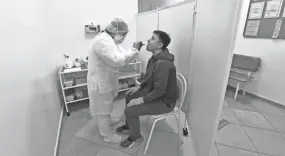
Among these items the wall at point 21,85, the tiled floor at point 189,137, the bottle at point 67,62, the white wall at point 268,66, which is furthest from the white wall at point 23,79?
the white wall at point 268,66

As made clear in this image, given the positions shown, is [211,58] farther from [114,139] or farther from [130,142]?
[114,139]

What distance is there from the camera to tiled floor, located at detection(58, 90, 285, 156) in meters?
1.53

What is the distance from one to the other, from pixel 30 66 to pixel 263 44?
3368mm

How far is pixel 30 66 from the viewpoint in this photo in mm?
1128

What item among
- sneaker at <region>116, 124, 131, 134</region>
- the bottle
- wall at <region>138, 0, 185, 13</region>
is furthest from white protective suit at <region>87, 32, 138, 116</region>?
wall at <region>138, 0, 185, 13</region>

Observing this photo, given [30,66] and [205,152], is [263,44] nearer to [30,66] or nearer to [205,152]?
[205,152]

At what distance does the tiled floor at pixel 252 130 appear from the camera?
1.56 meters

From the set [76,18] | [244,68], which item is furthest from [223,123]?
[76,18]

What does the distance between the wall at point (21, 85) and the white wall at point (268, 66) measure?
268cm

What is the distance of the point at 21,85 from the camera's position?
959 millimetres

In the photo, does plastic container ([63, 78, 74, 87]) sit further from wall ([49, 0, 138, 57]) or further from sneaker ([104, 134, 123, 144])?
sneaker ([104, 134, 123, 144])

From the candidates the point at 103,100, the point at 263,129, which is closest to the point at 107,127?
the point at 103,100

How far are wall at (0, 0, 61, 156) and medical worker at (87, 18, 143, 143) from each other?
0.46 meters

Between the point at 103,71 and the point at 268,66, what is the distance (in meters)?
2.81
